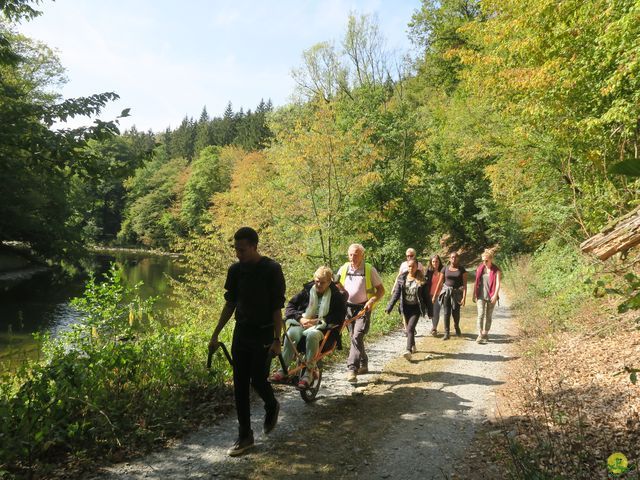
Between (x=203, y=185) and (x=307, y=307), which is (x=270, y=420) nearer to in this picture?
(x=307, y=307)

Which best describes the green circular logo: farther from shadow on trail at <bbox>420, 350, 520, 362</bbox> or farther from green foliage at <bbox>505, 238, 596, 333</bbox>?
shadow on trail at <bbox>420, 350, 520, 362</bbox>

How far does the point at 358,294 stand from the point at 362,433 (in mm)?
2262

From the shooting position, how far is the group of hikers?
3984mm

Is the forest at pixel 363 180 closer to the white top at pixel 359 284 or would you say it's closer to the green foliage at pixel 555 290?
the green foliage at pixel 555 290

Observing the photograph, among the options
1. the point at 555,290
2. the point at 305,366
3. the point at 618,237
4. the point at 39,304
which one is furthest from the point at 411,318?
the point at 39,304

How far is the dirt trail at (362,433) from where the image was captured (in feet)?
12.3

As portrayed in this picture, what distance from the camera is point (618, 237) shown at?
5.07 m

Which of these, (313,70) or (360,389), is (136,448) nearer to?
(360,389)

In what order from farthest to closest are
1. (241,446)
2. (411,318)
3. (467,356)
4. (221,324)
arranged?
1. (467,356)
2. (411,318)
3. (221,324)
4. (241,446)

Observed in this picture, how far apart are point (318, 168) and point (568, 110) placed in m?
7.69

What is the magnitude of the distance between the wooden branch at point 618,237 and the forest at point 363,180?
1.85 ft

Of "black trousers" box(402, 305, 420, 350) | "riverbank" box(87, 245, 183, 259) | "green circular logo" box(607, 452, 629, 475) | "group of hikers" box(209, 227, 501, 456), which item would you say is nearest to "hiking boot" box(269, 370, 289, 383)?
"group of hikers" box(209, 227, 501, 456)

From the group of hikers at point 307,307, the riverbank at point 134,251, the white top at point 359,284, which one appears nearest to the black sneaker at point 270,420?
the group of hikers at point 307,307

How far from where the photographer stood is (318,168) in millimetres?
15008
